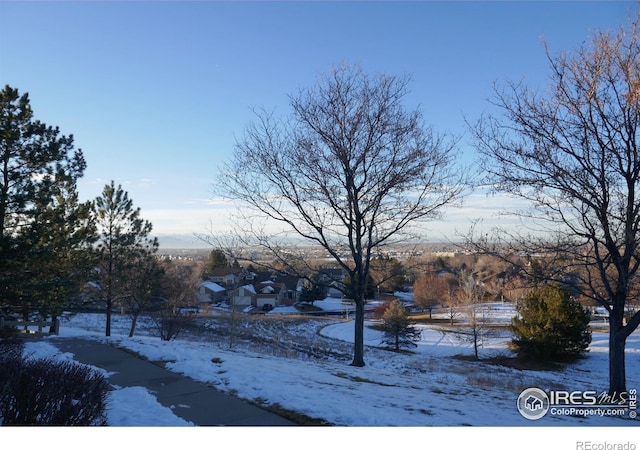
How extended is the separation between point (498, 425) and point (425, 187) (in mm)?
5693

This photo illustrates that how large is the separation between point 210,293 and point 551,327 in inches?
1738

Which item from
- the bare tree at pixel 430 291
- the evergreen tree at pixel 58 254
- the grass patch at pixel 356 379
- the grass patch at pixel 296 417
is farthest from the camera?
the bare tree at pixel 430 291

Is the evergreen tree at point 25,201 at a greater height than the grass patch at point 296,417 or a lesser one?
greater

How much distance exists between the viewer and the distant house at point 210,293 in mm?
55531

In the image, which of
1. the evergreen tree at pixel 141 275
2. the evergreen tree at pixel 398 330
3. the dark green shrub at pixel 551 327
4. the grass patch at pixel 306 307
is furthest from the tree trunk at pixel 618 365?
the grass patch at pixel 306 307

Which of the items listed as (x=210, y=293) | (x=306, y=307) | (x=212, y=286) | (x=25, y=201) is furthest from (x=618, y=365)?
(x=212, y=286)

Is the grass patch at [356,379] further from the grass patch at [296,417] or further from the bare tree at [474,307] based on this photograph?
the bare tree at [474,307]

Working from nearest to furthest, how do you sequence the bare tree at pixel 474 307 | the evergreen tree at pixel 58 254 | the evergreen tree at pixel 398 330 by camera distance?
the evergreen tree at pixel 58 254
the bare tree at pixel 474 307
the evergreen tree at pixel 398 330

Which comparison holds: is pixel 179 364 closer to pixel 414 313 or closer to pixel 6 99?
pixel 6 99

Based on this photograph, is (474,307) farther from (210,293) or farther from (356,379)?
(210,293)

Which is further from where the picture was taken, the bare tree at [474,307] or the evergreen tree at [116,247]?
the bare tree at [474,307]

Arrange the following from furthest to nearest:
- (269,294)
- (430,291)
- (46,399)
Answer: (269,294), (430,291), (46,399)

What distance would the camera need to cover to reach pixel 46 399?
3615 mm

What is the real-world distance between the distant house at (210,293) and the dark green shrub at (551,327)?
138 feet
